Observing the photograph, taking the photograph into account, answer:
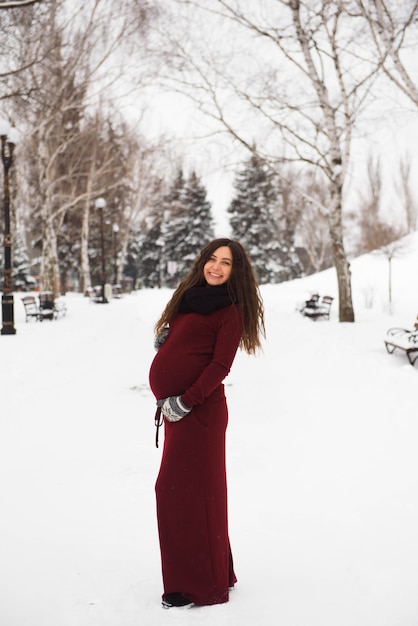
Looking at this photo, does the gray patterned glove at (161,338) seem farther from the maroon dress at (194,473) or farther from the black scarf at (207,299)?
the black scarf at (207,299)

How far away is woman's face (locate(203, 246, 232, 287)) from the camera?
9.68ft

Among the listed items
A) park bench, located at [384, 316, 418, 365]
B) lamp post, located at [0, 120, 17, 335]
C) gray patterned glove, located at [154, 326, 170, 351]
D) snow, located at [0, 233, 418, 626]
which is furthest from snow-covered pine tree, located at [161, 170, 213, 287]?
gray patterned glove, located at [154, 326, 170, 351]

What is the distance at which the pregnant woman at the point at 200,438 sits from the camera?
290 cm

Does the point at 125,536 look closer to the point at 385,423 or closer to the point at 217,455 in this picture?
the point at 217,455

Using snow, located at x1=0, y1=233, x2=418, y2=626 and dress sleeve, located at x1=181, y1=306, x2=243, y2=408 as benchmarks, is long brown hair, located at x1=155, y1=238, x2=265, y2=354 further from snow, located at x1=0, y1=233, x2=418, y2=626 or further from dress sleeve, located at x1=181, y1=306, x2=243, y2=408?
snow, located at x1=0, y1=233, x2=418, y2=626

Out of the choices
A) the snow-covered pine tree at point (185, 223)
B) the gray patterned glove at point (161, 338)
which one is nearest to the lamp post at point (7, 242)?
the gray patterned glove at point (161, 338)

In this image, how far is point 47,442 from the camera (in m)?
5.77

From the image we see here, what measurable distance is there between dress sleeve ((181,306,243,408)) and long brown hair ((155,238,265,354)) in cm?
10

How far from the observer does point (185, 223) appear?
52.9 metres

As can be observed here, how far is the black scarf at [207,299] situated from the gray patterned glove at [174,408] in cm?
46

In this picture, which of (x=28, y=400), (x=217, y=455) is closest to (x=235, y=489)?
(x=217, y=455)

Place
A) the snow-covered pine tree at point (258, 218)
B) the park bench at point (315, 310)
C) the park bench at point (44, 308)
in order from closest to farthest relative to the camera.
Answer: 1. the park bench at point (44, 308)
2. the park bench at point (315, 310)
3. the snow-covered pine tree at point (258, 218)

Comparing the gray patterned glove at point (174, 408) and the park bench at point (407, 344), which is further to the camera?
the park bench at point (407, 344)

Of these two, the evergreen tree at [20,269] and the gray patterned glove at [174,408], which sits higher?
the evergreen tree at [20,269]
